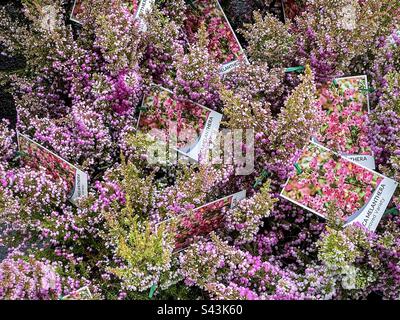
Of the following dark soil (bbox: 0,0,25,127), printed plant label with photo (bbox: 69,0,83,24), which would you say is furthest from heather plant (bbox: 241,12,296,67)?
dark soil (bbox: 0,0,25,127)

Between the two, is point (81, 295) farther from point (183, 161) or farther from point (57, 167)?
point (183, 161)

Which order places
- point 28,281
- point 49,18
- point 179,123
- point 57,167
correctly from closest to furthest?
point 28,281, point 57,167, point 179,123, point 49,18

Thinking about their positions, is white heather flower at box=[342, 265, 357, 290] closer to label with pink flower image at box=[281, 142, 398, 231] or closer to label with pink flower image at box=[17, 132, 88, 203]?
label with pink flower image at box=[281, 142, 398, 231]

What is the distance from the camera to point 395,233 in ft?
7.21

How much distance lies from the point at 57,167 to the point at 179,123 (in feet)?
1.82

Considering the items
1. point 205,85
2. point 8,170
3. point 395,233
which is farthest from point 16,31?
point 395,233

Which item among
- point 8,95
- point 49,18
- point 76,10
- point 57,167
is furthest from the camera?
point 8,95

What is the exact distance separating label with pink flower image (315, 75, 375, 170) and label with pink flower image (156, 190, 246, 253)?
50 centimetres

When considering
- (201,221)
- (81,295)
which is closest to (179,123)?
(201,221)

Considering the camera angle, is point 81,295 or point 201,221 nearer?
point 81,295

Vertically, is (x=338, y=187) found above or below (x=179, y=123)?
below

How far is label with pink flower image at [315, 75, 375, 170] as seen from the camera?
2.49 m

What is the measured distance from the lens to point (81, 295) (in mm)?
2102
